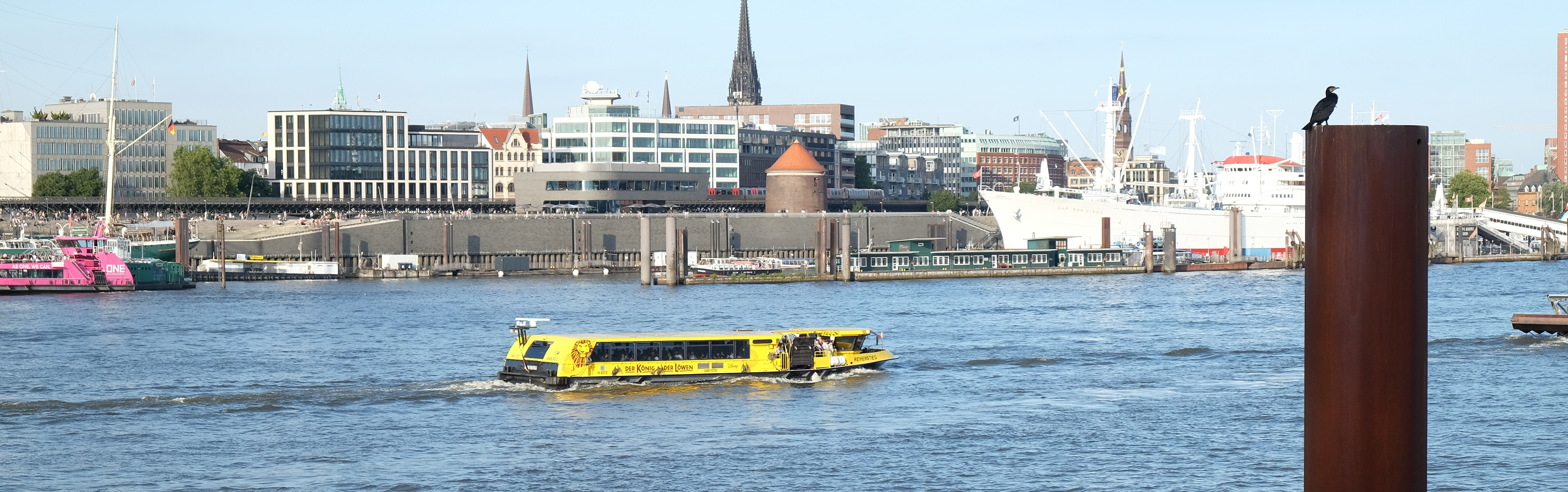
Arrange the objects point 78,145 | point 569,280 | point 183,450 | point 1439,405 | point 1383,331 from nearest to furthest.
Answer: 1. point 1383,331
2. point 183,450
3. point 1439,405
4. point 569,280
5. point 78,145

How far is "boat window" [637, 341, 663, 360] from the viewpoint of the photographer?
4300cm

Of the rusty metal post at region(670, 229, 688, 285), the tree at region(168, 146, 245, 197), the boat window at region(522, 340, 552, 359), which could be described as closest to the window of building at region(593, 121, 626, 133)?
the tree at region(168, 146, 245, 197)

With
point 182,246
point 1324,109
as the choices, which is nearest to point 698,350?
point 1324,109

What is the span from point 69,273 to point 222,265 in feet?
35.9

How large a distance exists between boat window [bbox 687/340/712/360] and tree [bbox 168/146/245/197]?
120684 millimetres

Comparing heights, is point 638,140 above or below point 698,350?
above

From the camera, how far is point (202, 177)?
15275 centimetres

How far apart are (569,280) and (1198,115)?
63557 millimetres

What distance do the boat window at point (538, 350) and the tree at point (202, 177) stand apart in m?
118

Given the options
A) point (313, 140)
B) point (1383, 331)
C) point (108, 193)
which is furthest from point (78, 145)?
point (1383, 331)

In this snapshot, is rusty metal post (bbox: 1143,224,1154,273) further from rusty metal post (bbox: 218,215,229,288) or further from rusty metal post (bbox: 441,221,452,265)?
rusty metal post (bbox: 218,215,229,288)

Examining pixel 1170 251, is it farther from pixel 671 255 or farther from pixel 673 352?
pixel 673 352

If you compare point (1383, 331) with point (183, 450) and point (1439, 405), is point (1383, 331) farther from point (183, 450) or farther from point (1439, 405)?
point (1439, 405)

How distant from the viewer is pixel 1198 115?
143 metres
